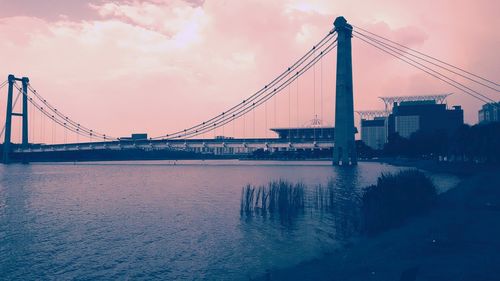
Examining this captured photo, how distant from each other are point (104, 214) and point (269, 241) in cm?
1358

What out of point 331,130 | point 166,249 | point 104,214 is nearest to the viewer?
point 166,249

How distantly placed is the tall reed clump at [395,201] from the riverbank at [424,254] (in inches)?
46.0

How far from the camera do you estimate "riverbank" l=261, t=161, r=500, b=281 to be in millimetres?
10703

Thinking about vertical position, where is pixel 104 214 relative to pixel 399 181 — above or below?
below

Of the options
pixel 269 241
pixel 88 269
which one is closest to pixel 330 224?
pixel 269 241

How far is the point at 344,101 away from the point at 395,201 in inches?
2402

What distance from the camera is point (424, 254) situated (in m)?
12.7

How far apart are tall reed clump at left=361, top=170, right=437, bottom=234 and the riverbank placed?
1.17 metres

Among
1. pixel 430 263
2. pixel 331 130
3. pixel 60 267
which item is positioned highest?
pixel 331 130

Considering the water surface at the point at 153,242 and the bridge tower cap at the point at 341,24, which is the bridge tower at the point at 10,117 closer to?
the bridge tower cap at the point at 341,24

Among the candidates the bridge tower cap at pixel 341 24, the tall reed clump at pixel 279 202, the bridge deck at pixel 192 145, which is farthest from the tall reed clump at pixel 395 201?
the bridge deck at pixel 192 145

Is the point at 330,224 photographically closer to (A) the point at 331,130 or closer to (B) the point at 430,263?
(B) the point at 430,263

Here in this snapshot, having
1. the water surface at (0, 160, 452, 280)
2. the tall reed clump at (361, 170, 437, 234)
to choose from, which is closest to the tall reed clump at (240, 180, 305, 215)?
the water surface at (0, 160, 452, 280)

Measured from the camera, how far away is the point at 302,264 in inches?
563
